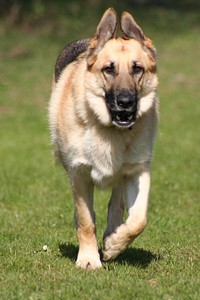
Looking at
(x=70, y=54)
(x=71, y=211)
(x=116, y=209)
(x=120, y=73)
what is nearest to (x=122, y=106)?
(x=120, y=73)

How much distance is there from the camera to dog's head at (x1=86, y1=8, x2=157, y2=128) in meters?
6.39

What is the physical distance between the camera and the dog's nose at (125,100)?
6.29 metres

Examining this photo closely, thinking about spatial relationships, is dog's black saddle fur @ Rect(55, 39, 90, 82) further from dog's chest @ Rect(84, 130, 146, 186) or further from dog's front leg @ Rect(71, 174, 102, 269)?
dog's front leg @ Rect(71, 174, 102, 269)

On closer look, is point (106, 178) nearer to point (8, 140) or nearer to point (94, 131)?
point (94, 131)

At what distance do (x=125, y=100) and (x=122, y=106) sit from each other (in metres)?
0.07

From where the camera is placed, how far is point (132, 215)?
649cm

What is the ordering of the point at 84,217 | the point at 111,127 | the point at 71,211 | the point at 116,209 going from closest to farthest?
1. the point at 111,127
2. the point at 84,217
3. the point at 116,209
4. the point at 71,211

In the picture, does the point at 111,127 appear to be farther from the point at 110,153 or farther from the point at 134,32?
the point at 134,32

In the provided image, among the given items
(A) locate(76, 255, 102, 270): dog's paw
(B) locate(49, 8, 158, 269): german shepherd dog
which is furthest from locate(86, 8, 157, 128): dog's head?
(A) locate(76, 255, 102, 270): dog's paw

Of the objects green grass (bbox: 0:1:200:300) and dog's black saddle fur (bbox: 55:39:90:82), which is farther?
dog's black saddle fur (bbox: 55:39:90:82)

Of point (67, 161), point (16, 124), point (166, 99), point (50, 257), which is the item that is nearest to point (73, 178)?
point (67, 161)

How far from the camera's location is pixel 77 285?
577 centimetres

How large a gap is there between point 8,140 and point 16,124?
8.45 ft

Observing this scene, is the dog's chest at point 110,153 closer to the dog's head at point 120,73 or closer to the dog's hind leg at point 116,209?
the dog's head at point 120,73
